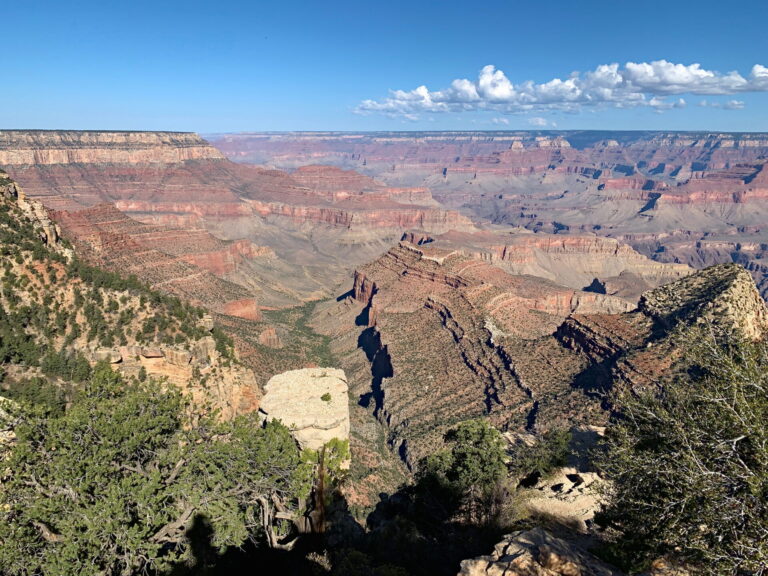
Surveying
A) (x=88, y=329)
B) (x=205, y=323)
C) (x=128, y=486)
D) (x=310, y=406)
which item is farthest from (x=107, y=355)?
(x=128, y=486)

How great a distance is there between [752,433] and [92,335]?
36150mm

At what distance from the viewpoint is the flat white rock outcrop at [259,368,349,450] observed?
27.4m

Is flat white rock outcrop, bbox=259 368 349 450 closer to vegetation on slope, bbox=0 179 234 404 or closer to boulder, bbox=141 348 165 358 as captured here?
boulder, bbox=141 348 165 358

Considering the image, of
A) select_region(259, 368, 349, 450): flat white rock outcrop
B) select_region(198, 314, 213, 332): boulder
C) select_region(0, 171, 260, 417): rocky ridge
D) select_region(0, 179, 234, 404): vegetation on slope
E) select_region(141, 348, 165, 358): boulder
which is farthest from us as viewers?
select_region(198, 314, 213, 332): boulder

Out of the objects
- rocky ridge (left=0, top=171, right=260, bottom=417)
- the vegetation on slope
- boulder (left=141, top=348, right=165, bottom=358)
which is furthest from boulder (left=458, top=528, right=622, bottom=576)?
the vegetation on slope

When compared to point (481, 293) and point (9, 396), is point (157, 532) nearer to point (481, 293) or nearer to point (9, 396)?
point (9, 396)

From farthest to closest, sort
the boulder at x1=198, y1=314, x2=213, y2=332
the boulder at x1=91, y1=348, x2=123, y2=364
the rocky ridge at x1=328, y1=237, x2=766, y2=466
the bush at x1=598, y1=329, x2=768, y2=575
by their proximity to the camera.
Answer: the rocky ridge at x1=328, y1=237, x2=766, y2=466 → the boulder at x1=198, y1=314, x2=213, y2=332 → the boulder at x1=91, y1=348, x2=123, y2=364 → the bush at x1=598, y1=329, x2=768, y2=575

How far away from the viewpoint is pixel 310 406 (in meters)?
28.7

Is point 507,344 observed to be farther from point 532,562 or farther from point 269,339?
point 532,562

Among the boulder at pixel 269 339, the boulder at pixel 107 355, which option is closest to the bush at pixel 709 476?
the boulder at pixel 107 355

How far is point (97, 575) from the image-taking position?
16.0m

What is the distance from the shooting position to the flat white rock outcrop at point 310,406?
89.9ft

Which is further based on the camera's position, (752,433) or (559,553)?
(559,553)

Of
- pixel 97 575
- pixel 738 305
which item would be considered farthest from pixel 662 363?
pixel 97 575
